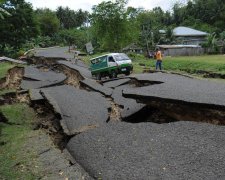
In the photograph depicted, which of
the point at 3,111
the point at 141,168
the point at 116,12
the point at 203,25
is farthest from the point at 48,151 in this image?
the point at 203,25

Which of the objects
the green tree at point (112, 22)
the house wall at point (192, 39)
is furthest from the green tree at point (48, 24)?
the green tree at point (112, 22)

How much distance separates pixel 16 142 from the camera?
35.7ft

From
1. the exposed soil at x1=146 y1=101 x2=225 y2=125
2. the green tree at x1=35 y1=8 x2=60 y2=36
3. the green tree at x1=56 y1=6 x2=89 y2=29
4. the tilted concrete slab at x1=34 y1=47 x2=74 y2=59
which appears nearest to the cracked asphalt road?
the exposed soil at x1=146 y1=101 x2=225 y2=125

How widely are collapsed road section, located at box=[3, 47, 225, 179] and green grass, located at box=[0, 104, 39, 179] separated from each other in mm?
818

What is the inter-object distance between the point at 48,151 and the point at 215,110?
170 inches

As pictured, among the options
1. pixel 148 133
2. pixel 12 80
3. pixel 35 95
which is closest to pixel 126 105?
pixel 148 133

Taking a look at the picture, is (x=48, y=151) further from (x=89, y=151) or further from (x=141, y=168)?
(x=141, y=168)

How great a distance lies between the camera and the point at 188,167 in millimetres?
7445

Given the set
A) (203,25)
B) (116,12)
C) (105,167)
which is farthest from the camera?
(203,25)

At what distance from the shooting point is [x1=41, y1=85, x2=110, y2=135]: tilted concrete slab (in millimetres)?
11523

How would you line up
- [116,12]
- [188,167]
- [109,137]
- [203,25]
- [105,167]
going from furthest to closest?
1. [203,25]
2. [116,12]
3. [109,137]
4. [105,167]
5. [188,167]

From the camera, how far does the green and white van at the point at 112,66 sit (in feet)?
76.3

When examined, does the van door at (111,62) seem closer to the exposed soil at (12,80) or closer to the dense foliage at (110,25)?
the exposed soil at (12,80)

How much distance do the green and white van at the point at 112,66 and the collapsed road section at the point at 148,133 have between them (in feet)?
25.0
